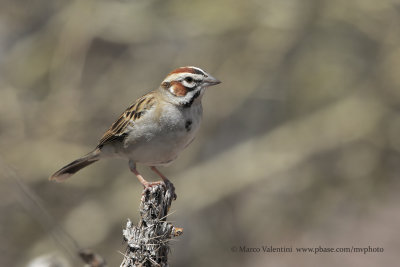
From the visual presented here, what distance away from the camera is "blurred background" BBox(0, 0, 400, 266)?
8562 mm

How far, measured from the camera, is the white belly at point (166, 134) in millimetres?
4828

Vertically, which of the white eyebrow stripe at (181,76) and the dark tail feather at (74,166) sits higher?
the white eyebrow stripe at (181,76)

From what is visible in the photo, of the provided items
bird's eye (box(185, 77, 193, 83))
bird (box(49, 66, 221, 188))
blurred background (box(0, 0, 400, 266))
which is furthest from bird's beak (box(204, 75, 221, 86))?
blurred background (box(0, 0, 400, 266))

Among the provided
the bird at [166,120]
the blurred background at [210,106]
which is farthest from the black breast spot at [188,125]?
the blurred background at [210,106]

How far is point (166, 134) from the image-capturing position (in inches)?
190

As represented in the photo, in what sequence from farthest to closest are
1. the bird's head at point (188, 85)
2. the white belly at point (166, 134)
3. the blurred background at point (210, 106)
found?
the blurred background at point (210, 106) < the bird's head at point (188, 85) < the white belly at point (166, 134)

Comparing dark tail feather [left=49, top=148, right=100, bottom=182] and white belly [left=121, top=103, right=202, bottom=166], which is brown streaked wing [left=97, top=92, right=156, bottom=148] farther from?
dark tail feather [left=49, top=148, right=100, bottom=182]

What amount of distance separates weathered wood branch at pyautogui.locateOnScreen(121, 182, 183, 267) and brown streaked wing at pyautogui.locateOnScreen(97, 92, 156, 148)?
1392 mm

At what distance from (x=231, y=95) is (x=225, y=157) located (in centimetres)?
96

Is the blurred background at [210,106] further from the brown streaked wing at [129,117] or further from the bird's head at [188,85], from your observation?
the bird's head at [188,85]

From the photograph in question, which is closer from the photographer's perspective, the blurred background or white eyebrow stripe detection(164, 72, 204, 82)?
white eyebrow stripe detection(164, 72, 204, 82)

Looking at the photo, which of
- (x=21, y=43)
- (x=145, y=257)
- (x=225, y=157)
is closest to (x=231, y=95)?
(x=225, y=157)

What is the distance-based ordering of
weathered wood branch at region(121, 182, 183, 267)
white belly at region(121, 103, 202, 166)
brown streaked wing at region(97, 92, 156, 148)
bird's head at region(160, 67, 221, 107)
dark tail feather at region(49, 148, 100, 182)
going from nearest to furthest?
weathered wood branch at region(121, 182, 183, 267), white belly at region(121, 103, 202, 166), bird's head at region(160, 67, 221, 107), brown streaked wing at region(97, 92, 156, 148), dark tail feather at region(49, 148, 100, 182)

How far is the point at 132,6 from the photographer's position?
29.7ft
